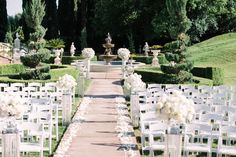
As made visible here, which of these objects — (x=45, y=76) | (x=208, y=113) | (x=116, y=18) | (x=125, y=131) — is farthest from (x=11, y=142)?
(x=116, y=18)

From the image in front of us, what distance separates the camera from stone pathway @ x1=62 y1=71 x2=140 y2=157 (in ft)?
38.8

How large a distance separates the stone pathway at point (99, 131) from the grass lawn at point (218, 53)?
59.9 ft

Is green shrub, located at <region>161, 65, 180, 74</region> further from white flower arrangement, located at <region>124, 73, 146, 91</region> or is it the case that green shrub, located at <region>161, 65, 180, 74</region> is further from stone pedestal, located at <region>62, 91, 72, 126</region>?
stone pedestal, located at <region>62, 91, 72, 126</region>

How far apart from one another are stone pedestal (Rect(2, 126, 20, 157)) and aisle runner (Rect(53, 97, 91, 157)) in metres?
1.86

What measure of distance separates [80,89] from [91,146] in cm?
1181

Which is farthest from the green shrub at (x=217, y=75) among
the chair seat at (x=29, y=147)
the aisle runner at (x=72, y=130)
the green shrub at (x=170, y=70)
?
the chair seat at (x=29, y=147)

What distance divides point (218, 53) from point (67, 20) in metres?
20.7

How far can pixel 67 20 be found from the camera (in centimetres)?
5950

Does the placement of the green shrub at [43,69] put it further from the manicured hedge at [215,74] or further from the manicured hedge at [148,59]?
the manicured hedge at [148,59]

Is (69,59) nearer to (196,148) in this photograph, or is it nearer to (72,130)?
(72,130)

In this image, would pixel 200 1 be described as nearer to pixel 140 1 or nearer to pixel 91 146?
pixel 140 1

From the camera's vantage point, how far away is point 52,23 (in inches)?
2319

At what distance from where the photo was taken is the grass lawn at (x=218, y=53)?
139ft

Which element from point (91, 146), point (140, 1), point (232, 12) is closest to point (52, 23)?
point (140, 1)
